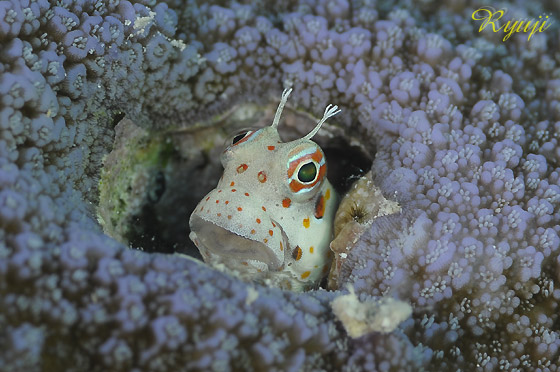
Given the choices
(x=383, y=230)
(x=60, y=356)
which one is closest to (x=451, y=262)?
(x=383, y=230)

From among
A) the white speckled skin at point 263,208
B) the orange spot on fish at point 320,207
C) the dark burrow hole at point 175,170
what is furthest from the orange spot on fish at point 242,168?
the dark burrow hole at point 175,170

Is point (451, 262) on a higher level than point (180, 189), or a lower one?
higher

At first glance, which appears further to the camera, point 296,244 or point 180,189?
point 180,189

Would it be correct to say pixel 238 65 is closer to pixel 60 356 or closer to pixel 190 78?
pixel 190 78

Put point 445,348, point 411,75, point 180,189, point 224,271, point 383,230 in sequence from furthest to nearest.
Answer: point 180,189, point 411,75, point 383,230, point 445,348, point 224,271

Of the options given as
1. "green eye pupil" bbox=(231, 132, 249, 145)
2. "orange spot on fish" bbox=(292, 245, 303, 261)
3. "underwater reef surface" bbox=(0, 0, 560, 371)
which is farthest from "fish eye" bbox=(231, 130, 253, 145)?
"orange spot on fish" bbox=(292, 245, 303, 261)
